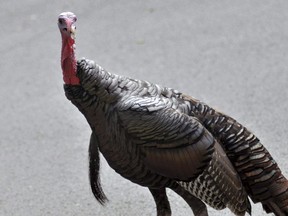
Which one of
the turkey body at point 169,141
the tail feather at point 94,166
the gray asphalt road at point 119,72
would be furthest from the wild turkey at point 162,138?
the gray asphalt road at point 119,72

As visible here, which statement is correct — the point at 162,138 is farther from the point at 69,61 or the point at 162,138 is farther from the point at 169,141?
the point at 69,61

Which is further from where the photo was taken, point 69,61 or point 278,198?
point 278,198

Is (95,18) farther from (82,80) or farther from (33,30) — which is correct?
(82,80)

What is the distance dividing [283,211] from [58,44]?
592cm

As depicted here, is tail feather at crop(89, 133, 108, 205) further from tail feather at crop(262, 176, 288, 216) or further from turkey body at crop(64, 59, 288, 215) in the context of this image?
tail feather at crop(262, 176, 288, 216)

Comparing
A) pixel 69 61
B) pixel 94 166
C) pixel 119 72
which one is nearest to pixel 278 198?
pixel 94 166

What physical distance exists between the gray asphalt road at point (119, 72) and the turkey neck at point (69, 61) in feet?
5.88

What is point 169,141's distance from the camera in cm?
453

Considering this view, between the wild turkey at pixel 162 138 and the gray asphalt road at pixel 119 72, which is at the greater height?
the gray asphalt road at pixel 119 72

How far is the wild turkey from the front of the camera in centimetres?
452

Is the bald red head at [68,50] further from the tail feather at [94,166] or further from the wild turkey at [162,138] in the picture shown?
the tail feather at [94,166]

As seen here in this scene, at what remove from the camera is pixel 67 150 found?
718 cm

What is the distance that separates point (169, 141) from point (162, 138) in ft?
0.16

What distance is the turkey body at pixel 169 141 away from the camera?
4.52 m
